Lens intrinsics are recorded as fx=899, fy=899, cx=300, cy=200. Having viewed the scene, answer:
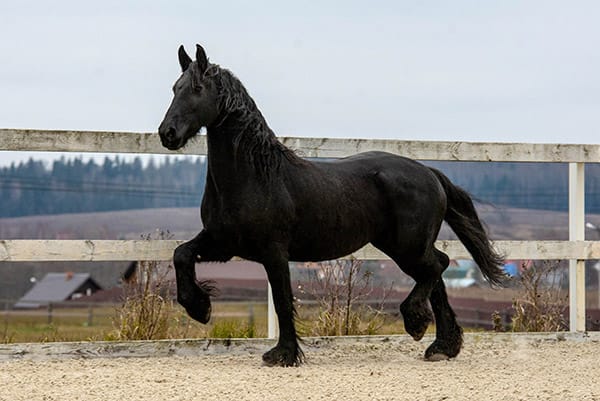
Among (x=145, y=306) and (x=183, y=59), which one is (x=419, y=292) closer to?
(x=145, y=306)

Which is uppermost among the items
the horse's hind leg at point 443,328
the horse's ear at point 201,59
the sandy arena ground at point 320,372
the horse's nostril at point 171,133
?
the horse's ear at point 201,59

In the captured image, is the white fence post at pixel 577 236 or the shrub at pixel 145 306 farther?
the white fence post at pixel 577 236

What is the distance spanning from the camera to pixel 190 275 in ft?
19.7

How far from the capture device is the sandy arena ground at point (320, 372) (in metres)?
4.88

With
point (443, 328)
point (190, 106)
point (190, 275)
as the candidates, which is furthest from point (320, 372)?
point (190, 106)

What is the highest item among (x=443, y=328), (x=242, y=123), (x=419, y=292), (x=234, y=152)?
(x=242, y=123)

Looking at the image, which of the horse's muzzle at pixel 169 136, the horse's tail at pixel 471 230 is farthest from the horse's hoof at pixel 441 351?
the horse's muzzle at pixel 169 136

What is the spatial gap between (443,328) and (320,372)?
139 cm

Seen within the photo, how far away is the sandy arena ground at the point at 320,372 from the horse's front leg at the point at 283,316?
12 cm

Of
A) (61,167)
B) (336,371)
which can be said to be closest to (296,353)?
(336,371)

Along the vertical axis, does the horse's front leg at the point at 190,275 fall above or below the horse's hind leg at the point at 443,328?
above

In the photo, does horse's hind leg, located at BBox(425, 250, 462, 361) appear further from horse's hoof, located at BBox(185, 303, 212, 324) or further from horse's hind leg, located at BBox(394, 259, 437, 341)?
horse's hoof, located at BBox(185, 303, 212, 324)

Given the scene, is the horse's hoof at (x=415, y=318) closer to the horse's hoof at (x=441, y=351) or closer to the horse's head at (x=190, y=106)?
the horse's hoof at (x=441, y=351)

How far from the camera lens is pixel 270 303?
23.6 ft
